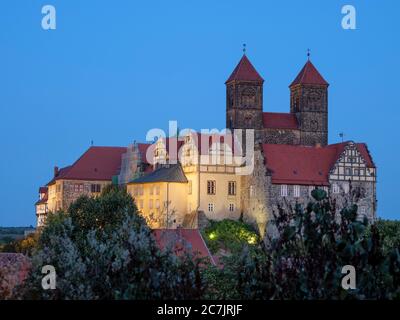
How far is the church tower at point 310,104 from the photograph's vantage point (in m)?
105

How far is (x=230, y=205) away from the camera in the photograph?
8850 centimetres

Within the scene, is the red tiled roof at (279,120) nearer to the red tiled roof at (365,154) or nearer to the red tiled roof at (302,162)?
the red tiled roof at (302,162)

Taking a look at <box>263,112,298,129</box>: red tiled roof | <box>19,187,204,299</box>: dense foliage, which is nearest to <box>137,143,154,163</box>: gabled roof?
<box>263,112,298,129</box>: red tiled roof

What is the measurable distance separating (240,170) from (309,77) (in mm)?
21512

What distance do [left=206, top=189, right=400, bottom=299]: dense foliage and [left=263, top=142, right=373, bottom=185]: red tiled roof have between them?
71904mm

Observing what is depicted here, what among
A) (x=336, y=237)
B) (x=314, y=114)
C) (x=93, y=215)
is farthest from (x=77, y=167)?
(x=336, y=237)

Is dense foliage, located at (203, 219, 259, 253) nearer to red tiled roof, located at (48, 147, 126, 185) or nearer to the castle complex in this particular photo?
the castle complex

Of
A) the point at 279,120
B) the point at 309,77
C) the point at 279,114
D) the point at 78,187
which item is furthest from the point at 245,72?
the point at 78,187

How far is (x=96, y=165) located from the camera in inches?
4375

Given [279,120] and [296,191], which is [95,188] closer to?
[279,120]
